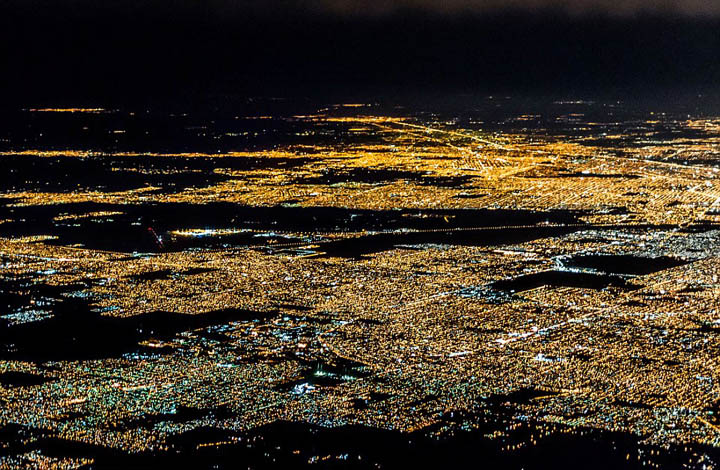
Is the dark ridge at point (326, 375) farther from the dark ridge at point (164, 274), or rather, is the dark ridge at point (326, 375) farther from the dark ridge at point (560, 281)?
the dark ridge at point (164, 274)

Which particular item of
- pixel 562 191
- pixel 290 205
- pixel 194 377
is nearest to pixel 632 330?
pixel 194 377

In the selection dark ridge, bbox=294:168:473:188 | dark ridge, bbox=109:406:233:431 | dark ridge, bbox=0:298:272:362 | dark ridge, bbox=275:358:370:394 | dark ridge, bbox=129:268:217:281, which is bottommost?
dark ridge, bbox=294:168:473:188

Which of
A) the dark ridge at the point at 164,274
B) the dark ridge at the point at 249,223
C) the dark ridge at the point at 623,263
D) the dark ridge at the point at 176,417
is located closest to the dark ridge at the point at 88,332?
the dark ridge at the point at 164,274

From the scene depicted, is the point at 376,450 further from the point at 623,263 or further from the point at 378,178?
the point at 378,178

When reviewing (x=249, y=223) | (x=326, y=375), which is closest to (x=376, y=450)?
(x=326, y=375)

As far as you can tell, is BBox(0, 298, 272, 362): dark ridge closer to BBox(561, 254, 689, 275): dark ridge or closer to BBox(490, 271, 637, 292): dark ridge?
BBox(490, 271, 637, 292): dark ridge

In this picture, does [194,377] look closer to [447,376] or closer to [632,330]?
[447,376]

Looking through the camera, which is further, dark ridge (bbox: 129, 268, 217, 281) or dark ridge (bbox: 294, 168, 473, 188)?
dark ridge (bbox: 294, 168, 473, 188)

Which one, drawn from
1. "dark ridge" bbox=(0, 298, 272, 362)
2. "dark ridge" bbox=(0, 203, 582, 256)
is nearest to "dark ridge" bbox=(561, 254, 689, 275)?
"dark ridge" bbox=(0, 203, 582, 256)
